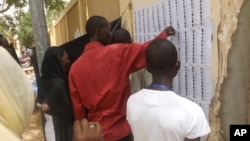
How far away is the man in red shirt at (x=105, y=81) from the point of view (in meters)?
2.48

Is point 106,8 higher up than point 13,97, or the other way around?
point 106,8

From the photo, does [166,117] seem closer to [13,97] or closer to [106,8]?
[13,97]

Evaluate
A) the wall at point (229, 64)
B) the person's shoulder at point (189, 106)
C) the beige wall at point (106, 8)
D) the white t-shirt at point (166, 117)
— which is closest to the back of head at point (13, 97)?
the white t-shirt at point (166, 117)

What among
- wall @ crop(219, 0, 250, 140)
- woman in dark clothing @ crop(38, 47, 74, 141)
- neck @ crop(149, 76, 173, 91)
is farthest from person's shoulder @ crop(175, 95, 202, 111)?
woman in dark clothing @ crop(38, 47, 74, 141)

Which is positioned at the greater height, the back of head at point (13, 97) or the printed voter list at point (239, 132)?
the back of head at point (13, 97)

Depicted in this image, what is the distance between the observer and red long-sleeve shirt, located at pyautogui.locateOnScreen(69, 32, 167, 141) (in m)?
2.48

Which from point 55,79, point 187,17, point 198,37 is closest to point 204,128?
point 198,37

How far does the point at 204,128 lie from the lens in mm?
1565

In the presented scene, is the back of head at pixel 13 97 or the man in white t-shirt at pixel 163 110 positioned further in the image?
the man in white t-shirt at pixel 163 110

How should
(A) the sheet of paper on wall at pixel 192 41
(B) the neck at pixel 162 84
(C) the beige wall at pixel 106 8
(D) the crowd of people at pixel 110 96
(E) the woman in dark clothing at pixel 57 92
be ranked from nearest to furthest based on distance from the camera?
(D) the crowd of people at pixel 110 96
(B) the neck at pixel 162 84
(A) the sheet of paper on wall at pixel 192 41
(E) the woman in dark clothing at pixel 57 92
(C) the beige wall at pixel 106 8

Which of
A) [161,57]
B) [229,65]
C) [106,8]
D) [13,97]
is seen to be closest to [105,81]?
[161,57]

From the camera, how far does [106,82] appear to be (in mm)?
2539

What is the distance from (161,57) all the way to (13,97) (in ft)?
2.54

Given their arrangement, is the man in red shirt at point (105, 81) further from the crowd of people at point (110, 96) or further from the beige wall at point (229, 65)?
the beige wall at point (229, 65)
